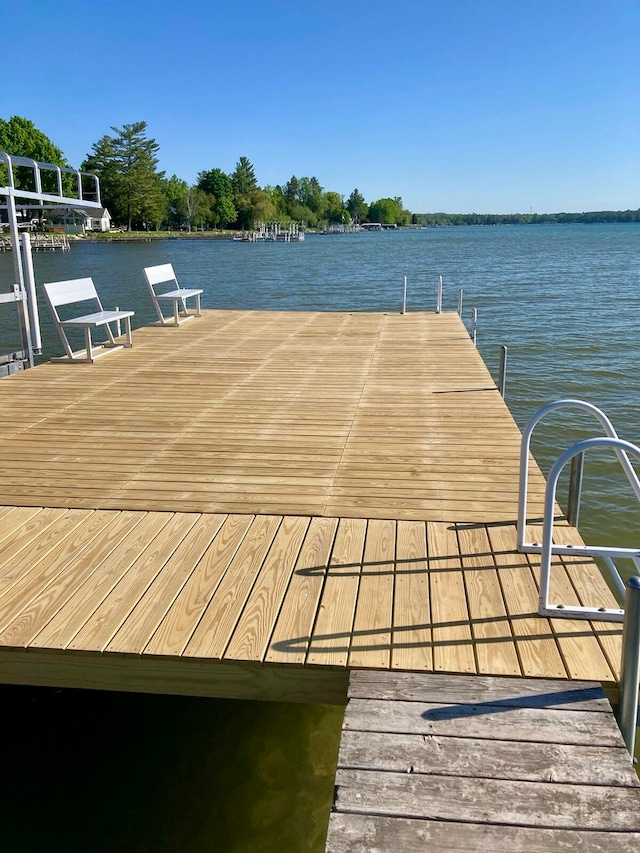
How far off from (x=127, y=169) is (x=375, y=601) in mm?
95278

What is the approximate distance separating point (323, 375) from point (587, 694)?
5.04m

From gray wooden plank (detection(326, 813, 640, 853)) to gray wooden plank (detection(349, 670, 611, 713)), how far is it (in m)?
0.49

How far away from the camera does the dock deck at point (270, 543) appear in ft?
8.56

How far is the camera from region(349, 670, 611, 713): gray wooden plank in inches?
91.0

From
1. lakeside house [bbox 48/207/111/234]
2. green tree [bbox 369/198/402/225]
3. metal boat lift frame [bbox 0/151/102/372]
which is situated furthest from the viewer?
green tree [bbox 369/198/402/225]

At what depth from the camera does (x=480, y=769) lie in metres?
2.04

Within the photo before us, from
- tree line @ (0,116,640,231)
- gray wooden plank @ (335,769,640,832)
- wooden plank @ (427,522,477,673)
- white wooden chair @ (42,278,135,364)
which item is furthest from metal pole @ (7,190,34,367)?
tree line @ (0,116,640,231)

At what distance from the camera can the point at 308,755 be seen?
133 inches

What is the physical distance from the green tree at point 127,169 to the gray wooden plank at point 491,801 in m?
93.7

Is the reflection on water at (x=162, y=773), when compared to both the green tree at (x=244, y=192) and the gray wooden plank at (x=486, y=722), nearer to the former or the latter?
the gray wooden plank at (x=486, y=722)

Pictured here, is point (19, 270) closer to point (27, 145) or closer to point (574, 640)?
point (574, 640)

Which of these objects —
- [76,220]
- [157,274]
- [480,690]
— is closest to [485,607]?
[480,690]

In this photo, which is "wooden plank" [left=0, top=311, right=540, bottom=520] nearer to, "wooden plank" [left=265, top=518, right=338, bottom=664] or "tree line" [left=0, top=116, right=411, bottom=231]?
"wooden plank" [left=265, top=518, right=338, bottom=664]

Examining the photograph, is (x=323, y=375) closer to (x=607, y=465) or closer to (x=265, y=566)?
(x=607, y=465)
